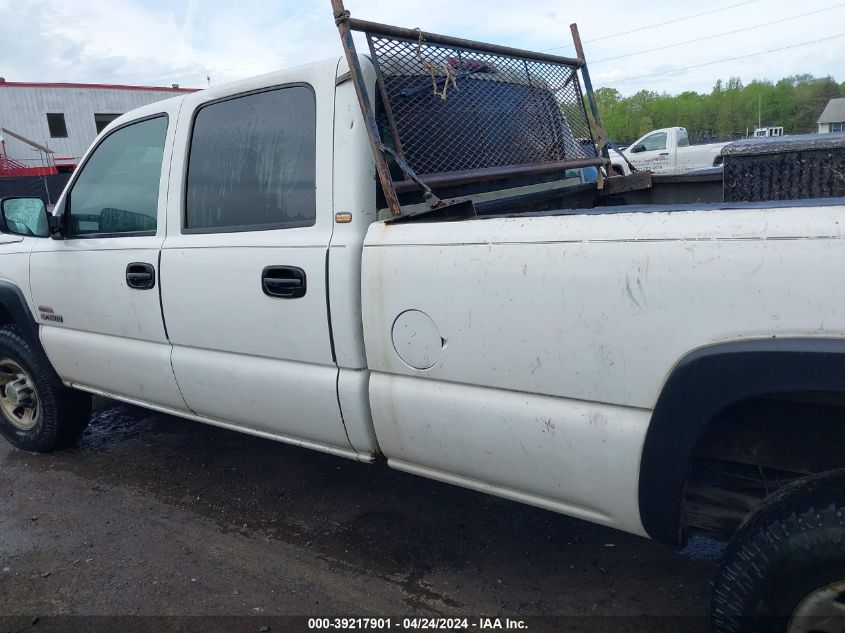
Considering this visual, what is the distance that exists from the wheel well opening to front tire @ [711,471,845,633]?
0.59 ft

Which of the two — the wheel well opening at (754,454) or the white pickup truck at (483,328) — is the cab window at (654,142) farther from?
the wheel well opening at (754,454)

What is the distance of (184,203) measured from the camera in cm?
330

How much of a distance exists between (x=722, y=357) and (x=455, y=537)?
1.82 m

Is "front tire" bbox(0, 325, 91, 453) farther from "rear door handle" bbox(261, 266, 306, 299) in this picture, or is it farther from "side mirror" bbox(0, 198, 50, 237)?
"rear door handle" bbox(261, 266, 306, 299)

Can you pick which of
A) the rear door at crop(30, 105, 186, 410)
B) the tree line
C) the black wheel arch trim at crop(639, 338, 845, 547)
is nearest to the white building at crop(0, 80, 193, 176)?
the rear door at crop(30, 105, 186, 410)

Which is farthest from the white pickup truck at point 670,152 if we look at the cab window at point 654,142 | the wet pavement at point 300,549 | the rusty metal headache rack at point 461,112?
the wet pavement at point 300,549

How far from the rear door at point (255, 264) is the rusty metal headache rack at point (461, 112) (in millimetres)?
272

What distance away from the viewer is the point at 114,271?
3.51 meters

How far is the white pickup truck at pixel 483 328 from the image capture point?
69.9 inches

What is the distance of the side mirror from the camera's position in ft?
12.4

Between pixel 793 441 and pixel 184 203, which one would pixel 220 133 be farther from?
pixel 793 441

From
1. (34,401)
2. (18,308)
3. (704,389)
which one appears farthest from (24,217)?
(704,389)

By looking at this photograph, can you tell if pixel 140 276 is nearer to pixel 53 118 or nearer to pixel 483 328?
pixel 483 328

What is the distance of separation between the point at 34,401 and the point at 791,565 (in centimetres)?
437
